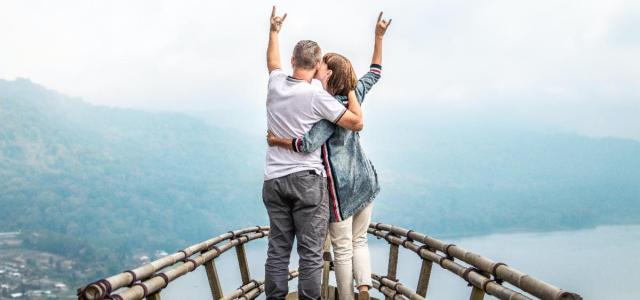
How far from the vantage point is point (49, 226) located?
618 feet

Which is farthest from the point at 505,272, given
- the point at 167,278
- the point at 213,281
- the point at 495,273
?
the point at 213,281

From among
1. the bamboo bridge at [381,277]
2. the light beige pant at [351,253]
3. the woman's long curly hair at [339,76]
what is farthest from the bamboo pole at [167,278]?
the woman's long curly hair at [339,76]

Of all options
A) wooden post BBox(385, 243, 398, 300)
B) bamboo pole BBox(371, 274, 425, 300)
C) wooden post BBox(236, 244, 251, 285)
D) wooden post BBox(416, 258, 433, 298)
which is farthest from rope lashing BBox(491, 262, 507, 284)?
wooden post BBox(236, 244, 251, 285)

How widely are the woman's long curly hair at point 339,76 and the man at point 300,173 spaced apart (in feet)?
0.21

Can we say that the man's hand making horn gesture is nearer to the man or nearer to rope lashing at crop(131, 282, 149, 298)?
the man

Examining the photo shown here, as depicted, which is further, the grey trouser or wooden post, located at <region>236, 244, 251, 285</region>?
wooden post, located at <region>236, 244, 251, 285</region>

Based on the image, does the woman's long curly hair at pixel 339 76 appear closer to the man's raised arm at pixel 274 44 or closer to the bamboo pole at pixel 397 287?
the man's raised arm at pixel 274 44

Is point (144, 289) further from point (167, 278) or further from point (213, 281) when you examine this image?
point (213, 281)

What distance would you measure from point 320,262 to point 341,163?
0.54 meters

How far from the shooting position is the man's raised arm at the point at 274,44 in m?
3.29

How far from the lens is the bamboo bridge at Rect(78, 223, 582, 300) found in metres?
2.41

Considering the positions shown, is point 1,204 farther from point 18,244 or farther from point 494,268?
point 494,268

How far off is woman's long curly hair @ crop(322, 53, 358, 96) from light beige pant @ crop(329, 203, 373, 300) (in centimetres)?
72

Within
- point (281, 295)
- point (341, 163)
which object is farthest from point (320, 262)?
point (341, 163)
